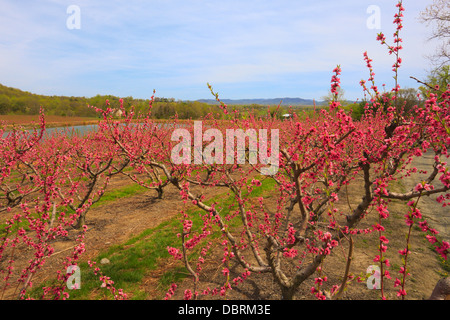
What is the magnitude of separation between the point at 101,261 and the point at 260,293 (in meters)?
3.73

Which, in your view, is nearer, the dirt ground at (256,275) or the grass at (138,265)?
the dirt ground at (256,275)

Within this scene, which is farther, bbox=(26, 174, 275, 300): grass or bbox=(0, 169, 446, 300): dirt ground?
bbox=(26, 174, 275, 300): grass

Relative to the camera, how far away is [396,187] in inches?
416

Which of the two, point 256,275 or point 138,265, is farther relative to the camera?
point 138,265

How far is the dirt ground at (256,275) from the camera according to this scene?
4.25m

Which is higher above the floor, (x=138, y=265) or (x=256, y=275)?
(x=256, y=275)

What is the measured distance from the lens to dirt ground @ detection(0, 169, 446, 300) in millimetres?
4250

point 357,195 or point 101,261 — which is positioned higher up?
point 357,195

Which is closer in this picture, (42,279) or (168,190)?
(42,279)

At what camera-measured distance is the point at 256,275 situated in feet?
15.9
